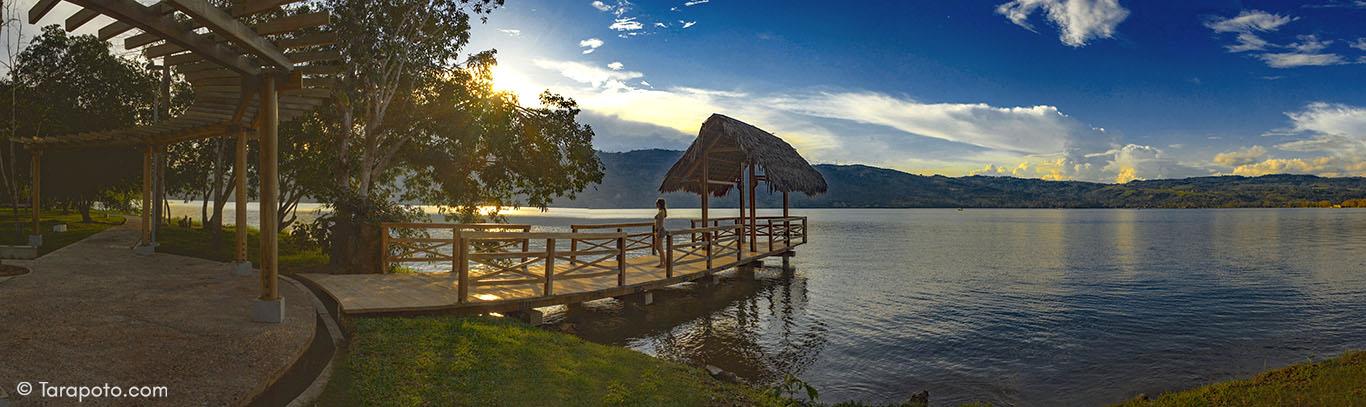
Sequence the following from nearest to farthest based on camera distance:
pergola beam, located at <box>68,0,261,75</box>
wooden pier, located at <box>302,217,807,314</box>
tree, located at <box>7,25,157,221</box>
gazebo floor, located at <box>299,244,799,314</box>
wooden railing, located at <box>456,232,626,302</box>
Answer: pergola beam, located at <box>68,0,261,75</box>, gazebo floor, located at <box>299,244,799,314</box>, wooden pier, located at <box>302,217,807,314</box>, wooden railing, located at <box>456,232,626,302</box>, tree, located at <box>7,25,157,221</box>

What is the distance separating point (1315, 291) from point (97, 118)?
44406 millimetres

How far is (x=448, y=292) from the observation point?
10672mm

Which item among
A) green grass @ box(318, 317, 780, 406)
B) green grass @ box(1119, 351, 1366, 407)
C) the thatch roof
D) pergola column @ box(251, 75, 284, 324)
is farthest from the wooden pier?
green grass @ box(1119, 351, 1366, 407)

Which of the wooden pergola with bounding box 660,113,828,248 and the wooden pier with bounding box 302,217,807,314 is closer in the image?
the wooden pier with bounding box 302,217,807,314

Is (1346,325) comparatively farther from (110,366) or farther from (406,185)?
(406,185)

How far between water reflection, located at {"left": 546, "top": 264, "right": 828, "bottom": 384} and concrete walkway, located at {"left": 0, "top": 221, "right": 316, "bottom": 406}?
16.8 feet

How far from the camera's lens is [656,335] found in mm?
12141

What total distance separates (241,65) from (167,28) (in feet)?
4.15

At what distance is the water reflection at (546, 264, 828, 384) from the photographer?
35.3ft

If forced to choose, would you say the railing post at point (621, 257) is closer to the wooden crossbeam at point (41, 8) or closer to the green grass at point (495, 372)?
the green grass at point (495, 372)

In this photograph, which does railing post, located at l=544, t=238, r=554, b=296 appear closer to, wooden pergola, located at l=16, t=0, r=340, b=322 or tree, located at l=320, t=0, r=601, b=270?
wooden pergola, located at l=16, t=0, r=340, b=322

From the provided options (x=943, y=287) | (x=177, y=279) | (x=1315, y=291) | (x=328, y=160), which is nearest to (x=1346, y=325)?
(x=1315, y=291)

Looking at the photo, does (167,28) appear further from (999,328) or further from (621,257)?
(999,328)

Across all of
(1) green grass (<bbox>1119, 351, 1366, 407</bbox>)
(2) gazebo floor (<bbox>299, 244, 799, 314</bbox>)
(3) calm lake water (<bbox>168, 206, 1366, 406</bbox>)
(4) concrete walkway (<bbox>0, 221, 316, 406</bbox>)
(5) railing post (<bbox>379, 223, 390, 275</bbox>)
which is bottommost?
(3) calm lake water (<bbox>168, 206, 1366, 406</bbox>)
